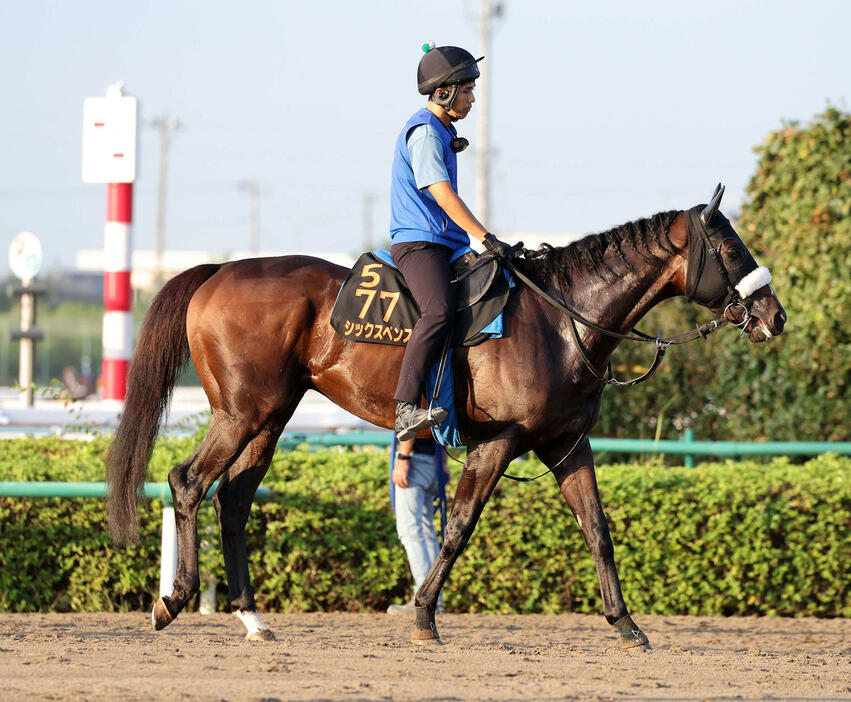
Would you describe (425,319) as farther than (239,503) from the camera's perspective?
No

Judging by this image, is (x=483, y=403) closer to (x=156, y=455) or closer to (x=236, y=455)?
(x=236, y=455)

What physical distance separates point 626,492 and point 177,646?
3.04 metres

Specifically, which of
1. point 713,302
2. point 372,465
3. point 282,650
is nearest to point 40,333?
point 372,465

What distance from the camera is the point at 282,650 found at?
529 cm

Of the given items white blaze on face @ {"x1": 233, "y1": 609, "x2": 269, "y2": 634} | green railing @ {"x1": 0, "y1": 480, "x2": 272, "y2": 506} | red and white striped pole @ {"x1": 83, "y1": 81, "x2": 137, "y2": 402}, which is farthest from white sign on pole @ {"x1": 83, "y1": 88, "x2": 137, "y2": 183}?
white blaze on face @ {"x1": 233, "y1": 609, "x2": 269, "y2": 634}

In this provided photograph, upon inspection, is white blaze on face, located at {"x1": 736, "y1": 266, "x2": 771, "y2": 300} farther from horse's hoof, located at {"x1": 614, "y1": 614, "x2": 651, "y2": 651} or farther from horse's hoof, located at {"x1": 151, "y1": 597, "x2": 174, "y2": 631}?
horse's hoof, located at {"x1": 151, "y1": 597, "x2": 174, "y2": 631}

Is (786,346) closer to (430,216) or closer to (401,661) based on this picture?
(430,216)

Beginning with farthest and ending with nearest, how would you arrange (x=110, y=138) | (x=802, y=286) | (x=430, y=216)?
(x=802, y=286), (x=110, y=138), (x=430, y=216)

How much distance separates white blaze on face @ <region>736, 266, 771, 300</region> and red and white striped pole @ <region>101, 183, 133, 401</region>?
5469 mm

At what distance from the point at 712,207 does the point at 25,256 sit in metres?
8.56

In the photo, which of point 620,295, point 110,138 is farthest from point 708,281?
point 110,138

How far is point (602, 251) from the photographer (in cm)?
570

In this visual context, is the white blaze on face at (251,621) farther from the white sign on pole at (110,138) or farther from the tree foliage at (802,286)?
the tree foliage at (802,286)

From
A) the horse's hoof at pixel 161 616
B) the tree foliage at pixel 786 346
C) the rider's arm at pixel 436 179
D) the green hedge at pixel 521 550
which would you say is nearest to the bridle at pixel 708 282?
the rider's arm at pixel 436 179
